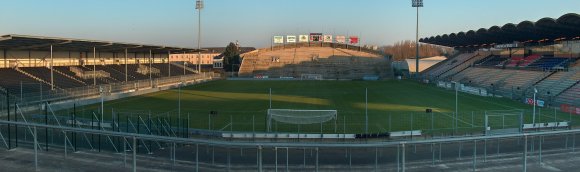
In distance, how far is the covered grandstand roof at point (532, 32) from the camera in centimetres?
4589

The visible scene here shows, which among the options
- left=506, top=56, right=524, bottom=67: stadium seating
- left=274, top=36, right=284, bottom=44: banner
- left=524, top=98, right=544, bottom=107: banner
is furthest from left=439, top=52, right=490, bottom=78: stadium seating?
left=274, top=36, right=284, bottom=44: banner

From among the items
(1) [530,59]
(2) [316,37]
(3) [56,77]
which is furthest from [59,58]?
(2) [316,37]

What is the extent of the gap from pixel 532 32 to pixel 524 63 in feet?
23.6

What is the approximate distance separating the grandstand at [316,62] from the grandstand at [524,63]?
2358 centimetres

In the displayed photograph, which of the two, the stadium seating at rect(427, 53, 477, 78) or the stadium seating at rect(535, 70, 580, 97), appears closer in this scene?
the stadium seating at rect(535, 70, 580, 97)

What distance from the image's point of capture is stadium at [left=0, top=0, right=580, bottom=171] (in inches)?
348

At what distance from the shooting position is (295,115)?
78.8ft

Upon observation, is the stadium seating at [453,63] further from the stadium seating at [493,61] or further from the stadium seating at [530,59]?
the stadium seating at [530,59]

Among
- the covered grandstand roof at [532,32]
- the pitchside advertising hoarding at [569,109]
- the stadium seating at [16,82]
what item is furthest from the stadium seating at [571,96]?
the stadium seating at [16,82]

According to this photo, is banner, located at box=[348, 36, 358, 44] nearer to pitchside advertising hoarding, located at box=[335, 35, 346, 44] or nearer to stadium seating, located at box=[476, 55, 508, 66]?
pitchside advertising hoarding, located at box=[335, 35, 346, 44]

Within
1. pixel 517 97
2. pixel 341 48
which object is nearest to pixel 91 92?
pixel 517 97

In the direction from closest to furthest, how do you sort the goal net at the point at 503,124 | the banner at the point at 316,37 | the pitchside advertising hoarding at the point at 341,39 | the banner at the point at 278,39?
the goal net at the point at 503,124 < the banner at the point at 316,37 < the pitchside advertising hoarding at the point at 341,39 < the banner at the point at 278,39

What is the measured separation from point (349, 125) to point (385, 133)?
12.9 ft

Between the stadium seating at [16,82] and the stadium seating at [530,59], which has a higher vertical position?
the stadium seating at [530,59]
